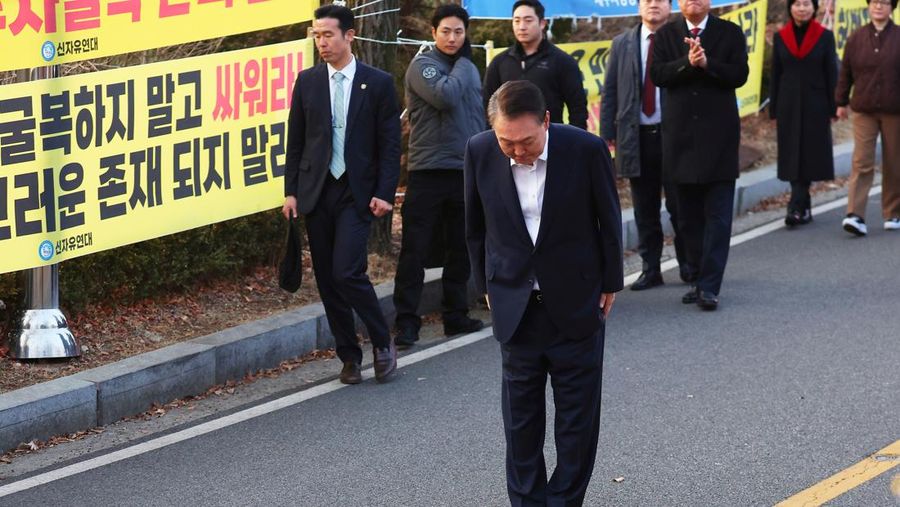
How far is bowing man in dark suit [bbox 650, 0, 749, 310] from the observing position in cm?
887

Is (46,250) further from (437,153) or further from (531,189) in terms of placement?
(531,189)

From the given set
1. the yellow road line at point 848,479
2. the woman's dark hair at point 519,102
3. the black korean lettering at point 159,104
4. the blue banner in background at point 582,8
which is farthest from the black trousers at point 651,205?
the woman's dark hair at point 519,102

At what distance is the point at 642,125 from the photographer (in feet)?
31.6

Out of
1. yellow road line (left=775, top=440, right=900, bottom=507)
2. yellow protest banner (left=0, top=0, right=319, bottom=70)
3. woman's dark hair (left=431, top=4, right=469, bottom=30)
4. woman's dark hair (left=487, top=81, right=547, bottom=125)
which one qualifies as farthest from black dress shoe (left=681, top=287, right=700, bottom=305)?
woman's dark hair (left=487, top=81, right=547, bottom=125)

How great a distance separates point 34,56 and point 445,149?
2.41 m

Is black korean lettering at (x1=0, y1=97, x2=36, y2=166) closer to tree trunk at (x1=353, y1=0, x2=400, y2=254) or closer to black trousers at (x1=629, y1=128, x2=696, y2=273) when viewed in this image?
tree trunk at (x1=353, y1=0, x2=400, y2=254)

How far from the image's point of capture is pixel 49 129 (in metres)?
7.12

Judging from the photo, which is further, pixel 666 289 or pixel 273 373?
pixel 666 289

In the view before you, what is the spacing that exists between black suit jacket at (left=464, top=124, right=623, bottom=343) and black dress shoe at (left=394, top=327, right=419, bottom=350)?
310cm

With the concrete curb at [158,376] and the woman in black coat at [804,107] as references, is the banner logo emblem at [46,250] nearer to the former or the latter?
the concrete curb at [158,376]

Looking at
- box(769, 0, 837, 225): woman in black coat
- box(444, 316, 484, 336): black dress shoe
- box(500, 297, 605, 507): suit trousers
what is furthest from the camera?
box(769, 0, 837, 225): woman in black coat

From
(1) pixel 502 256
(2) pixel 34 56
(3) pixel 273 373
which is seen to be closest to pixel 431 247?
(3) pixel 273 373

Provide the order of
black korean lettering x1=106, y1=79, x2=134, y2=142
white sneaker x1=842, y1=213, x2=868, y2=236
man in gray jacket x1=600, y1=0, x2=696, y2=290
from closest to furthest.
A: black korean lettering x1=106, y1=79, x2=134, y2=142 < man in gray jacket x1=600, y1=0, x2=696, y2=290 < white sneaker x1=842, y1=213, x2=868, y2=236

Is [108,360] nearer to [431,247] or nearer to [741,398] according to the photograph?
[431,247]
